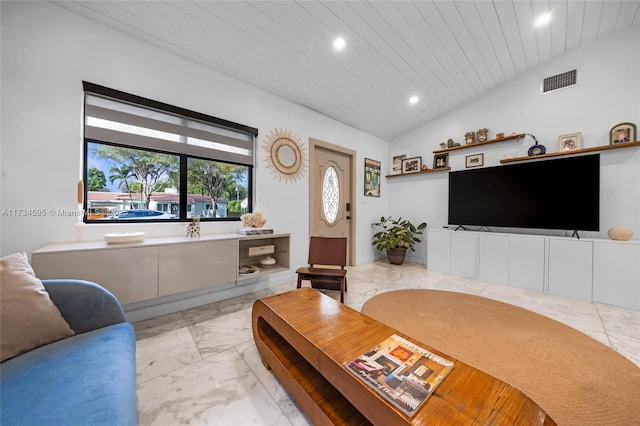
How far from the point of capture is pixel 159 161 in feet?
7.50

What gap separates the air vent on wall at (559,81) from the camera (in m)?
2.97

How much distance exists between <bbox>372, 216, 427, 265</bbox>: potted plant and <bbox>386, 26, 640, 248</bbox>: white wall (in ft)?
1.66

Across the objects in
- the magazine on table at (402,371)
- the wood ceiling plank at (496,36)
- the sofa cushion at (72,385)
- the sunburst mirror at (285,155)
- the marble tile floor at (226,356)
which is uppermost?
the wood ceiling plank at (496,36)

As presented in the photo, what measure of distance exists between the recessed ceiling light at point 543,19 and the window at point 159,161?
342cm

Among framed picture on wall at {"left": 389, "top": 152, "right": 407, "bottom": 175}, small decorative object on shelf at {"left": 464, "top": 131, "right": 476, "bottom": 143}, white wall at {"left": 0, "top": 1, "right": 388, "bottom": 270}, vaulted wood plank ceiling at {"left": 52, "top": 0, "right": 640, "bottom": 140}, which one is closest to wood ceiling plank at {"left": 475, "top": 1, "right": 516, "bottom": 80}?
vaulted wood plank ceiling at {"left": 52, "top": 0, "right": 640, "bottom": 140}

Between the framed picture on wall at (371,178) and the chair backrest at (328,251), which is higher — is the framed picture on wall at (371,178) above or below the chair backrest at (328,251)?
above

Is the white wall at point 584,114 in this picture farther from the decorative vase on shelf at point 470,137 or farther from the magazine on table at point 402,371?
the magazine on table at point 402,371

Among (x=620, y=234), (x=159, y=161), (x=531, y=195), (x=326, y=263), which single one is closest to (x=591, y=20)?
(x=531, y=195)

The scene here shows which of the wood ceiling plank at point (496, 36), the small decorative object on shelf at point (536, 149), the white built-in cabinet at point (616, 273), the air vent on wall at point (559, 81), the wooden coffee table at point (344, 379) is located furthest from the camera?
the small decorative object on shelf at point (536, 149)

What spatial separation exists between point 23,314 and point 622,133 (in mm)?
5312

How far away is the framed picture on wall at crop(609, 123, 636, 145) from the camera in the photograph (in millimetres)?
2590

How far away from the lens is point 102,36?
1917 millimetres

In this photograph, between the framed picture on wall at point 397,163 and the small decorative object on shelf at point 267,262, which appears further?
the framed picture on wall at point 397,163

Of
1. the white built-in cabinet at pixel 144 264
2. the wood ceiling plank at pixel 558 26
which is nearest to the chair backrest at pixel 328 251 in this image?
the white built-in cabinet at pixel 144 264
